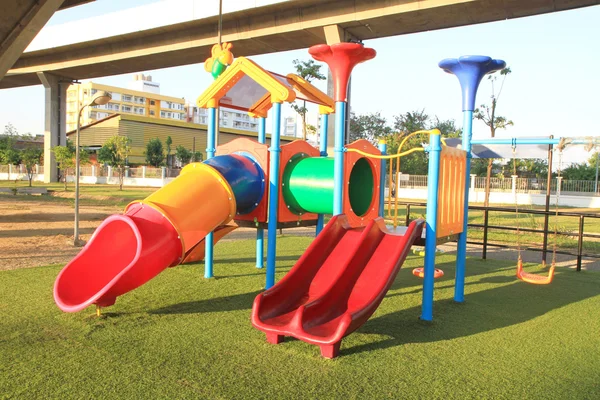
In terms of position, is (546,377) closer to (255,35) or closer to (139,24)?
(255,35)

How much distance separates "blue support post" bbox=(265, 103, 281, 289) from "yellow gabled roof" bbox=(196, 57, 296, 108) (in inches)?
6.3

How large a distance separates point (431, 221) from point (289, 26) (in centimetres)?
1316

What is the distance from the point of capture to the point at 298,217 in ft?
21.3

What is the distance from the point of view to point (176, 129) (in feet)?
172

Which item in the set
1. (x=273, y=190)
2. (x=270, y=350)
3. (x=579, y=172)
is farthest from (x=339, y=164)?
(x=579, y=172)

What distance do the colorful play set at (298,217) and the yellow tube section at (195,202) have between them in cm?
1

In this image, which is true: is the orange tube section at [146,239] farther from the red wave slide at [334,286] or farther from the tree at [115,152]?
the tree at [115,152]

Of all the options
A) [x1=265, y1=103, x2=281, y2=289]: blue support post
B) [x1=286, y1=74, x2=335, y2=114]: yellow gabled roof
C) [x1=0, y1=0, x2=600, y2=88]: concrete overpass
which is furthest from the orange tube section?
[x1=0, y1=0, x2=600, y2=88]: concrete overpass

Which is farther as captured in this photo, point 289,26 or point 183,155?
point 183,155

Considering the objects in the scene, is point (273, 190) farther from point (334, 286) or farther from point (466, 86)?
point (466, 86)

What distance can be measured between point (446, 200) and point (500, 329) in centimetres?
149

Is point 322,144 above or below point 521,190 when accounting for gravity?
above

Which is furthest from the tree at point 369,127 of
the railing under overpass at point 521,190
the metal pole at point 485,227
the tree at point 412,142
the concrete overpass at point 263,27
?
the metal pole at point 485,227

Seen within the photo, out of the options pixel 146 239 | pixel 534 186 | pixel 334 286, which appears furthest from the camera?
pixel 534 186
